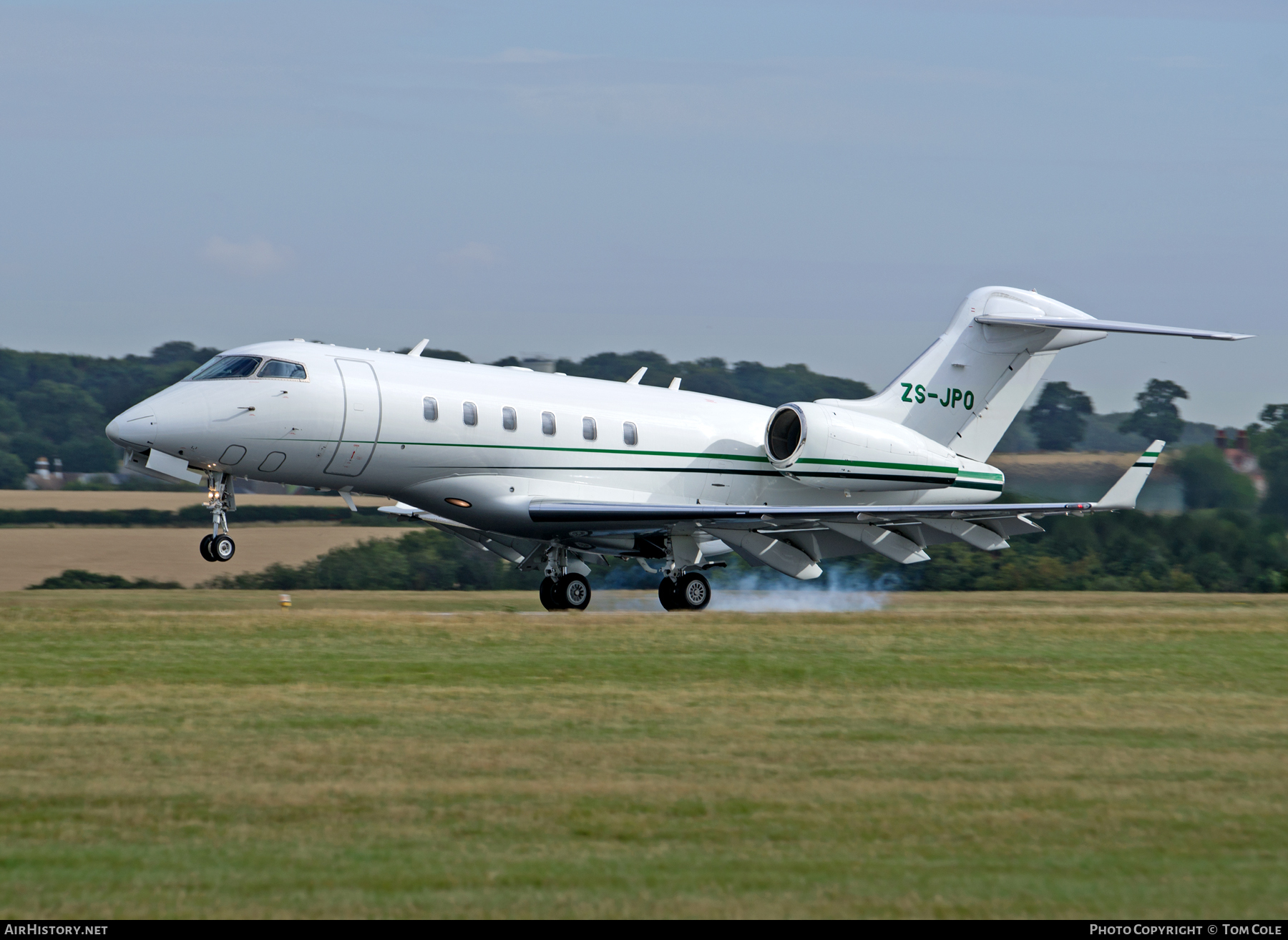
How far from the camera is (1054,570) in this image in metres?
31.6

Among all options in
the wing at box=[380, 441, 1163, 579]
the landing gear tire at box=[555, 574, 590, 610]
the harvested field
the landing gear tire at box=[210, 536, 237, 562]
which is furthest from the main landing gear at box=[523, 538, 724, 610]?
the harvested field

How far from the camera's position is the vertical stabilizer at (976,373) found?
2664 cm

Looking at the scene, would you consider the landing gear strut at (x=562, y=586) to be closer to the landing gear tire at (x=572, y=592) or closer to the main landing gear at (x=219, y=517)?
the landing gear tire at (x=572, y=592)

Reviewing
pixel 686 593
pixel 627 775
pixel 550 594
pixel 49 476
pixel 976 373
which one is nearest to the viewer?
pixel 627 775

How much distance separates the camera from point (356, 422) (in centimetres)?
2062

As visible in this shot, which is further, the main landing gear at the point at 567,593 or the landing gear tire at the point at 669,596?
the main landing gear at the point at 567,593

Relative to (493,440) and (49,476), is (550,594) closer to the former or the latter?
(493,440)

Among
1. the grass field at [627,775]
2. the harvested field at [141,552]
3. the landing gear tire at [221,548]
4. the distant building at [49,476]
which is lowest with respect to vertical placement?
the harvested field at [141,552]

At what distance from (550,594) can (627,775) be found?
14.4 meters

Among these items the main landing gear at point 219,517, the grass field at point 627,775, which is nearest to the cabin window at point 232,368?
the main landing gear at point 219,517

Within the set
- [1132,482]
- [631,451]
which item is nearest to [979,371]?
[1132,482]

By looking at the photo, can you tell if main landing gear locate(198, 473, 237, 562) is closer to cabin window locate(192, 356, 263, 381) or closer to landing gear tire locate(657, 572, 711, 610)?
cabin window locate(192, 356, 263, 381)

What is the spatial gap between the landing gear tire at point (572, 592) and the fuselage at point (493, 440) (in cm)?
129

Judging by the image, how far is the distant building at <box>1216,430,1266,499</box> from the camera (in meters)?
30.5
